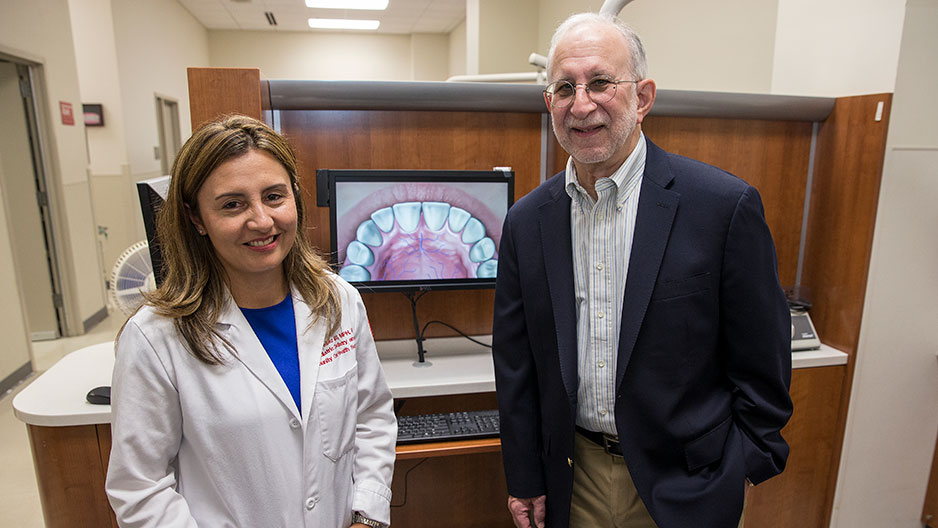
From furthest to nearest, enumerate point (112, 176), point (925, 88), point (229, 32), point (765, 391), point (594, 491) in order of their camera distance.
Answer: point (229, 32), point (112, 176), point (925, 88), point (594, 491), point (765, 391)

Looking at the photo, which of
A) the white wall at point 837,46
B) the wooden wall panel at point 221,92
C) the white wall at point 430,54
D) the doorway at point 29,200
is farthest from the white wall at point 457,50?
the wooden wall panel at point 221,92

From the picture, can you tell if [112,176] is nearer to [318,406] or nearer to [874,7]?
[318,406]

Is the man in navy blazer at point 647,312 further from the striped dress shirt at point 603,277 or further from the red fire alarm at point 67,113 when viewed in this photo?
the red fire alarm at point 67,113

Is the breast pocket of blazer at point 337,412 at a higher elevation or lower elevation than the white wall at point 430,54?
lower

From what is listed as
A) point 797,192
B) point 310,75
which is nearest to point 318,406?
point 797,192

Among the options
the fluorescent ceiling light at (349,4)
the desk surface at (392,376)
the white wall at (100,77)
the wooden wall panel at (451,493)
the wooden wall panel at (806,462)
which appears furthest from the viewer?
the fluorescent ceiling light at (349,4)

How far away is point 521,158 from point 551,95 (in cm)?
80

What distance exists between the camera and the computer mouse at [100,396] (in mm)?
1431

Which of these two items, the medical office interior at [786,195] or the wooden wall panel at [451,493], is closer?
the medical office interior at [786,195]

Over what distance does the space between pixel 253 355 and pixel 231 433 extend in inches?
5.1

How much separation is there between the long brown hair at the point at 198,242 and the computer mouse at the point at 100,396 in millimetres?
654

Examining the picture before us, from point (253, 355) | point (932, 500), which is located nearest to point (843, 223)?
point (932, 500)

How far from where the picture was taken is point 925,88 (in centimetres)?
174

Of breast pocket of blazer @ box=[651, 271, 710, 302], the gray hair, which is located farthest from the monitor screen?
breast pocket of blazer @ box=[651, 271, 710, 302]
